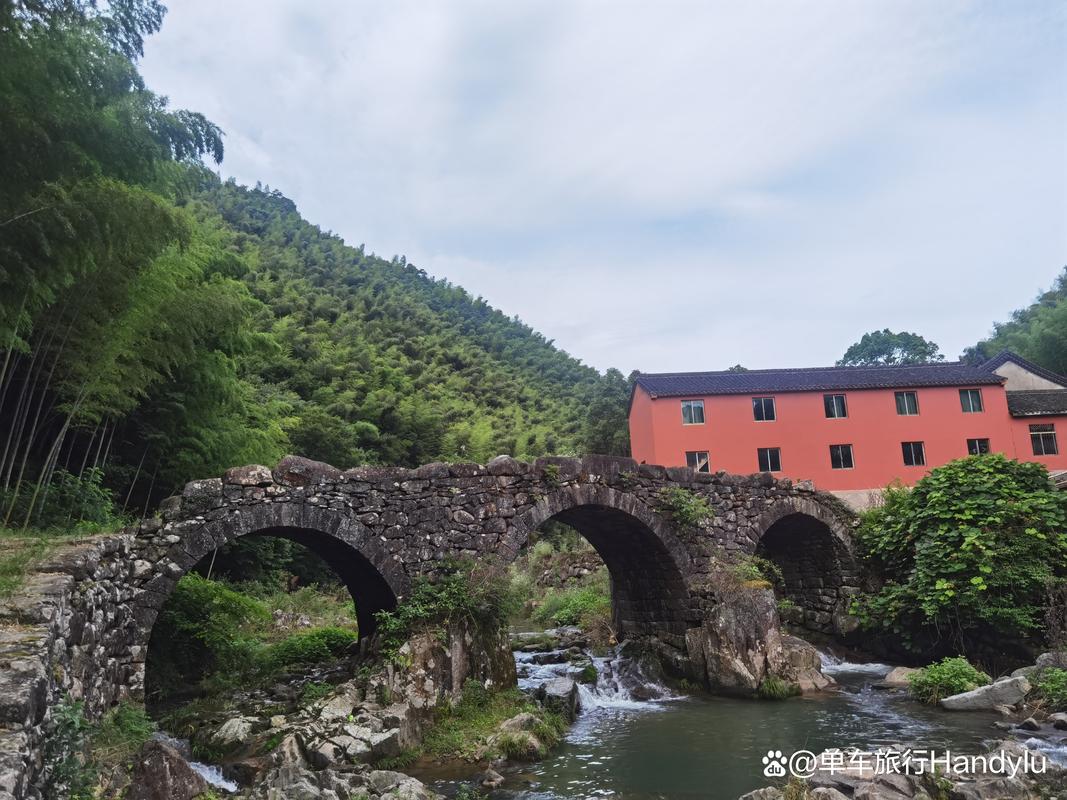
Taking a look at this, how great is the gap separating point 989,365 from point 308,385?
28.8 meters

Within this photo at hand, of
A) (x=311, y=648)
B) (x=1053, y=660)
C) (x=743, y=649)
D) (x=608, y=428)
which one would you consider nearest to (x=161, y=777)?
(x=311, y=648)

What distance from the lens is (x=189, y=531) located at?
819cm

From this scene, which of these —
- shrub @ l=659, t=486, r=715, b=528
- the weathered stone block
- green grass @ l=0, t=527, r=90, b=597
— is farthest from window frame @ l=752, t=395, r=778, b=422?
green grass @ l=0, t=527, r=90, b=597

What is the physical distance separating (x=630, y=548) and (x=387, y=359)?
26588mm

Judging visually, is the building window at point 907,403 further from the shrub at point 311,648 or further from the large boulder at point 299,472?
the large boulder at point 299,472

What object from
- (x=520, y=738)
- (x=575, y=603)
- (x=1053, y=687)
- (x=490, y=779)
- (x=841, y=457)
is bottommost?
(x=490, y=779)

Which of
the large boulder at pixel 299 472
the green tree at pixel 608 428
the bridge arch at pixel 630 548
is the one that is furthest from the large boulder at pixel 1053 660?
the green tree at pixel 608 428

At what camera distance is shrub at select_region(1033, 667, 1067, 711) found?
9.38 metres

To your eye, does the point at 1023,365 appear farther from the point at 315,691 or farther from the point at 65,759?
the point at 65,759

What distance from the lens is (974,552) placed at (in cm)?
1234

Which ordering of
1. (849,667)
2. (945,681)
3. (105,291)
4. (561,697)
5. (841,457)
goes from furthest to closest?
(841,457) → (849,667) → (945,681) → (561,697) → (105,291)

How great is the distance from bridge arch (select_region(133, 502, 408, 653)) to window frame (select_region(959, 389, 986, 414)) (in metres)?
23.4

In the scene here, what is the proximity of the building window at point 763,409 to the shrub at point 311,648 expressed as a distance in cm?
1685

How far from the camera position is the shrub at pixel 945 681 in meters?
10.6
